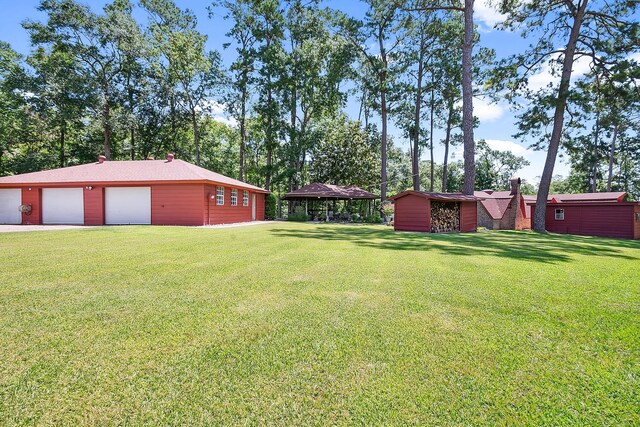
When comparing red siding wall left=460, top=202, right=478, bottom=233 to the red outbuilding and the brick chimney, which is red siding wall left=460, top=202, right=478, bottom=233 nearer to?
the brick chimney

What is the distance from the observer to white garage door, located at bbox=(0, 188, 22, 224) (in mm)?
16531

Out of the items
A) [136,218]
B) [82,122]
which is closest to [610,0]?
[136,218]

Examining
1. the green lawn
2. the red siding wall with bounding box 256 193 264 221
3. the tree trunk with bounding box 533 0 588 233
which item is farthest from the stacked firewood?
the red siding wall with bounding box 256 193 264 221

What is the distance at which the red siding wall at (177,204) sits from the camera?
1538 cm

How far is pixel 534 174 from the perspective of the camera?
54781 millimetres

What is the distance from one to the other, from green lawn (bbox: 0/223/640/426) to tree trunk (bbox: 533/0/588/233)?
1467cm

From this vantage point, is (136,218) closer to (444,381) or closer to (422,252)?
(422,252)

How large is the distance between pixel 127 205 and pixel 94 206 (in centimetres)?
174

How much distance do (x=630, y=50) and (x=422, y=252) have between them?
709 inches

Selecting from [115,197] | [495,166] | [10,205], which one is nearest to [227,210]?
[115,197]

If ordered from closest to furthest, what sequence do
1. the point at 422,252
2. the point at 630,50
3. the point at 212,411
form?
1. the point at 212,411
2. the point at 422,252
3. the point at 630,50

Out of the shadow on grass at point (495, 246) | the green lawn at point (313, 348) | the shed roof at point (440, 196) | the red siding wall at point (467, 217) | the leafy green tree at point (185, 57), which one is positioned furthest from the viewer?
the leafy green tree at point (185, 57)

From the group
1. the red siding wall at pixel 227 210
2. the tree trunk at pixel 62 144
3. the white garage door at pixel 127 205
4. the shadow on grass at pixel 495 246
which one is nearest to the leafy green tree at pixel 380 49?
the red siding wall at pixel 227 210

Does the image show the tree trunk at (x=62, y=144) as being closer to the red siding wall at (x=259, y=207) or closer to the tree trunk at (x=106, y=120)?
the tree trunk at (x=106, y=120)
